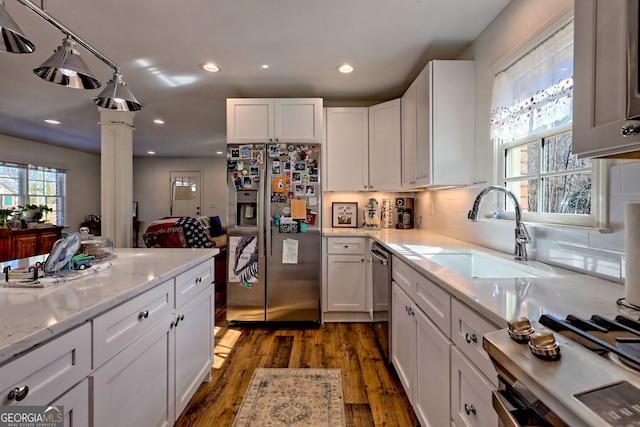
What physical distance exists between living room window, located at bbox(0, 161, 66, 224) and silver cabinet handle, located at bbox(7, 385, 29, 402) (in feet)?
21.0

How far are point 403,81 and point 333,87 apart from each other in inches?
27.6

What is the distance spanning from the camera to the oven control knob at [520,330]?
1.95 ft

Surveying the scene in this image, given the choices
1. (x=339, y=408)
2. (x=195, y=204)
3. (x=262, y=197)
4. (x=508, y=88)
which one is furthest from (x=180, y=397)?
(x=195, y=204)

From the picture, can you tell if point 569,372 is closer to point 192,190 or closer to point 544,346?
point 544,346

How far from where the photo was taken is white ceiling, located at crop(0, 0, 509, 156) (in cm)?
182

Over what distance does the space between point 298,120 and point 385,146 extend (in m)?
0.94

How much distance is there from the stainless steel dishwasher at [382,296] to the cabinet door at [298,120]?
1.29 metres

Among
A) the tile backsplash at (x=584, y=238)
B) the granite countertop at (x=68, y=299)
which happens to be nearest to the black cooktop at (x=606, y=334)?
the tile backsplash at (x=584, y=238)

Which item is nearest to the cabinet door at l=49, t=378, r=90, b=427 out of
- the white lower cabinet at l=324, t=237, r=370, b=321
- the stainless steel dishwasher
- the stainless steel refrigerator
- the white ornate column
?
the stainless steel dishwasher

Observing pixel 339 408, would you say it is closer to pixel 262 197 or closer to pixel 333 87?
pixel 262 197

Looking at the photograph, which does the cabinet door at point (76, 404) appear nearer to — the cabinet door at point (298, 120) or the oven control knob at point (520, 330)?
the oven control knob at point (520, 330)

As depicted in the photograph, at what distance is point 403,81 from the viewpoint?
2881mm

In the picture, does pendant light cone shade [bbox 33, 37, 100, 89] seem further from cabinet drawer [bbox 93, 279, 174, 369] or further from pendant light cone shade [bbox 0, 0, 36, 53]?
cabinet drawer [bbox 93, 279, 174, 369]

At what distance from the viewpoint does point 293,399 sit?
1788mm
